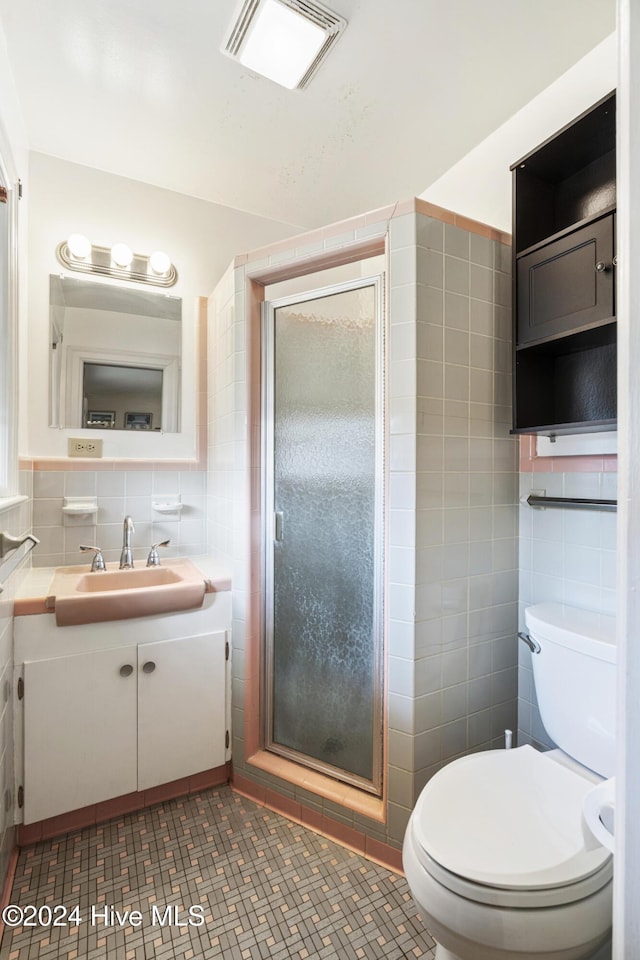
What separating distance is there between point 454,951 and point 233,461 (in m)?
1.55

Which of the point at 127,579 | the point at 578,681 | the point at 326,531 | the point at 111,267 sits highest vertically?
the point at 111,267

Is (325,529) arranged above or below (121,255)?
below

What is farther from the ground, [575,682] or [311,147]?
[311,147]

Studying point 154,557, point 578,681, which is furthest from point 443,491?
point 154,557

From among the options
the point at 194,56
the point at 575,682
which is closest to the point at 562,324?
the point at 575,682

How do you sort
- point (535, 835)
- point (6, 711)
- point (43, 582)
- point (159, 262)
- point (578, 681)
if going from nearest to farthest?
point (535, 835)
point (578, 681)
point (6, 711)
point (43, 582)
point (159, 262)

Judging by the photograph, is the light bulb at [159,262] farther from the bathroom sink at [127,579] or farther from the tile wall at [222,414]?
the bathroom sink at [127,579]

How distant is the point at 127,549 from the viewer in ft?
6.62

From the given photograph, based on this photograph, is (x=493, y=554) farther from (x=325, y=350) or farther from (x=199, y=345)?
(x=199, y=345)

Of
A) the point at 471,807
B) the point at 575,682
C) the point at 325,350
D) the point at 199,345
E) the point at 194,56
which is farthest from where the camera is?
the point at 199,345

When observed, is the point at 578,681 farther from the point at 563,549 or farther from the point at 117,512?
the point at 117,512

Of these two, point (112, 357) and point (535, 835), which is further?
point (112, 357)

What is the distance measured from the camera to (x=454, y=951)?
3.07 feet

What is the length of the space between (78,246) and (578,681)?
251cm
